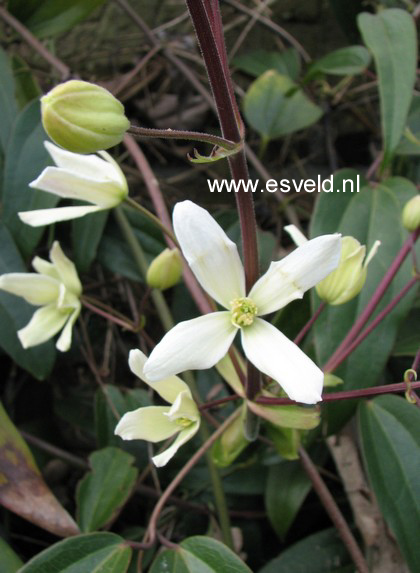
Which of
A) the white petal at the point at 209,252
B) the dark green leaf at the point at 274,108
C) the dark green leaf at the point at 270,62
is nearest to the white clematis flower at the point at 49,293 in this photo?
the white petal at the point at 209,252

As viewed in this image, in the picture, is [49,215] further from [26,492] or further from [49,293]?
[26,492]

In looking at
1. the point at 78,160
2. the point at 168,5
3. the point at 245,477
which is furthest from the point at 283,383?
the point at 168,5

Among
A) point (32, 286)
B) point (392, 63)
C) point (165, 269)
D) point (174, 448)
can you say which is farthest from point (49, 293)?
point (392, 63)

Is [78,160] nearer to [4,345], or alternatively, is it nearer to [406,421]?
[4,345]

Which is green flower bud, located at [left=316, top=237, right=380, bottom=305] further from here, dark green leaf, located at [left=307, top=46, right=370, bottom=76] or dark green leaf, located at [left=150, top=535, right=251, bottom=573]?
dark green leaf, located at [left=307, top=46, right=370, bottom=76]

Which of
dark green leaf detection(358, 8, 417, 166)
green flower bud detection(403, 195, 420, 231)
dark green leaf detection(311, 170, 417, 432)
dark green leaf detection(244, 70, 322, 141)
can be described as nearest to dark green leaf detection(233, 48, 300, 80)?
dark green leaf detection(244, 70, 322, 141)

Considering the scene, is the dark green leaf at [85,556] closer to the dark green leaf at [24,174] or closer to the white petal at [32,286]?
the white petal at [32,286]
